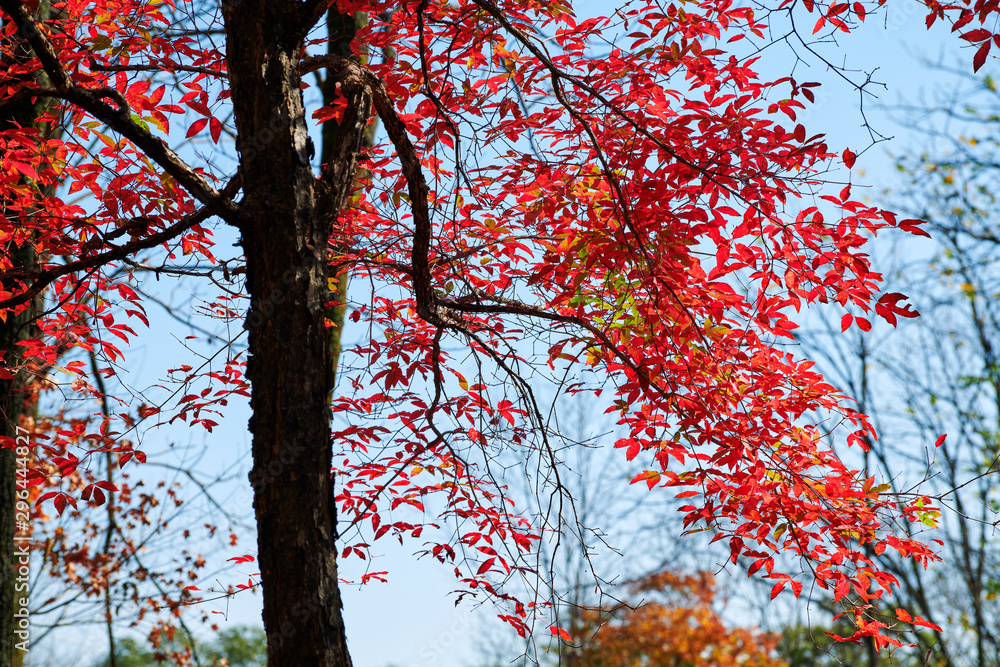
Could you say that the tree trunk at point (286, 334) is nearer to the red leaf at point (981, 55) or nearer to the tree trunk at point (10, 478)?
the tree trunk at point (10, 478)

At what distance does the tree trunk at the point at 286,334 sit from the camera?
225cm

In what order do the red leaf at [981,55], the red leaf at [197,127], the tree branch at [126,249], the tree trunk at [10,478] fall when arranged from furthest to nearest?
the tree trunk at [10,478]
the red leaf at [197,127]
the tree branch at [126,249]
the red leaf at [981,55]

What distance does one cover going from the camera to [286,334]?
2.40 metres

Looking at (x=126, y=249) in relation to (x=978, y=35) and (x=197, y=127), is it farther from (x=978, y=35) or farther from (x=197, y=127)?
(x=978, y=35)

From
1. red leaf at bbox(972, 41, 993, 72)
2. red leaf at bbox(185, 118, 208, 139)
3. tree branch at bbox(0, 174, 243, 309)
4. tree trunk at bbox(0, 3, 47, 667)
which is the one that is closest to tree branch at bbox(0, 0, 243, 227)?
tree branch at bbox(0, 174, 243, 309)

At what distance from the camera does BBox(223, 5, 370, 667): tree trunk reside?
2248mm

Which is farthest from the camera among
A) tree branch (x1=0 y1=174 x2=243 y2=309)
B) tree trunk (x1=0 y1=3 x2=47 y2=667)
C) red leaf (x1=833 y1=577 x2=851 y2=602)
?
tree trunk (x1=0 y1=3 x2=47 y2=667)

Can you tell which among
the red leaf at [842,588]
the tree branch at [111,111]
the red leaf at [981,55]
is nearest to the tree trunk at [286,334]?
the tree branch at [111,111]

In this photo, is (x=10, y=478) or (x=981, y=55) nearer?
(x=981, y=55)

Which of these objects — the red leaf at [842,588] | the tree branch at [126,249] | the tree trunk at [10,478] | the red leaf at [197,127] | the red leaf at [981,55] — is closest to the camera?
the red leaf at [981,55]

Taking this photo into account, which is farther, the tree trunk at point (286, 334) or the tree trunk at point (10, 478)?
the tree trunk at point (10, 478)

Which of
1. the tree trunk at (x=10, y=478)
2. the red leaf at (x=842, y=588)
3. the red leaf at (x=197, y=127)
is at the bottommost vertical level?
the red leaf at (x=842, y=588)

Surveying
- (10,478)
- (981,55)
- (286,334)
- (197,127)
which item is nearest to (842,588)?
(981,55)

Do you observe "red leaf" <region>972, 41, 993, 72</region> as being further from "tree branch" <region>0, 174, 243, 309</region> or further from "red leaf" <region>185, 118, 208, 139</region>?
"red leaf" <region>185, 118, 208, 139</region>
